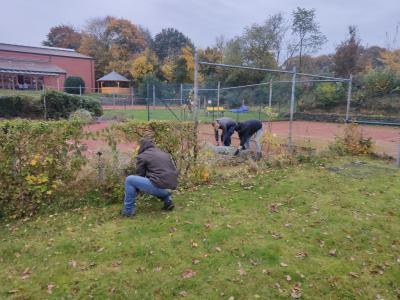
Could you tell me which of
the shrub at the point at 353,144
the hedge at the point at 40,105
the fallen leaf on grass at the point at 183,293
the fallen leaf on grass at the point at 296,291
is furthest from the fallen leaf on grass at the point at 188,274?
the hedge at the point at 40,105

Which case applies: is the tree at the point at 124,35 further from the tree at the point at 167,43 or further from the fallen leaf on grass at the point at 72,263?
the fallen leaf on grass at the point at 72,263

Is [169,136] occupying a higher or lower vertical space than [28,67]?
lower

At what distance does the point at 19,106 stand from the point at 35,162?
16.6 metres

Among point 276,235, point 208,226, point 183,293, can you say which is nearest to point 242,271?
point 183,293

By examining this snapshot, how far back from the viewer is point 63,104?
2033 cm

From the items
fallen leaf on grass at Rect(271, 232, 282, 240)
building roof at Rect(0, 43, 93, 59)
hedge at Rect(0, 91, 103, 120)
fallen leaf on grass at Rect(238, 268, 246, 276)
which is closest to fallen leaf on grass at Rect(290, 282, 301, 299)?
fallen leaf on grass at Rect(238, 268, 246, 276)

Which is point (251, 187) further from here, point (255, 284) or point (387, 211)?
point (255, 284)

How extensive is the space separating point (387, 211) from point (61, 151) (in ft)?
17.8

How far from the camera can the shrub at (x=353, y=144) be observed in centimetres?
1034

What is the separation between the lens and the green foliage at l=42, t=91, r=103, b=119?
19734 mm

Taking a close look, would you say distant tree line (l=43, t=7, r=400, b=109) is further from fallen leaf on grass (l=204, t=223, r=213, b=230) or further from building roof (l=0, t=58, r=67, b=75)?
fallen leaf on grass (l=204, t=223, r=213, b=230)

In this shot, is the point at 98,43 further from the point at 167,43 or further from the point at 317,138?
the point at 317,138

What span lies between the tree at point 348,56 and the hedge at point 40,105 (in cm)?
2495

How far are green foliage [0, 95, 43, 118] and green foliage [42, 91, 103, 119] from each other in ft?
2.04
